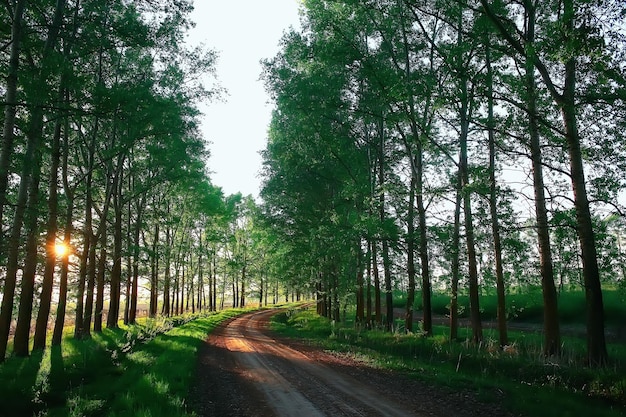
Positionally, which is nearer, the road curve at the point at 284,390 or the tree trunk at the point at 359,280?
the road curve at the point at 284,390

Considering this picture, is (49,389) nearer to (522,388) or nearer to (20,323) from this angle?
(20,323)

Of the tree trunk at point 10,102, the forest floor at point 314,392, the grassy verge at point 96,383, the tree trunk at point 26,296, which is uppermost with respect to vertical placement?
the tree trunk at point 10,102

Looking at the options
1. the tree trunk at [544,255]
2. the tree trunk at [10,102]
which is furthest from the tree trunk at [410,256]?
the tree trunk at [10,102]

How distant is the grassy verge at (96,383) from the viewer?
7855mm

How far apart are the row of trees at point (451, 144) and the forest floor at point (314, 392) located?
13.4 feet

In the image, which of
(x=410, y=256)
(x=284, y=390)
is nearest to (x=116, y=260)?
(x=410, y=256)

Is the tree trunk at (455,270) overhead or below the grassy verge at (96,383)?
overhead

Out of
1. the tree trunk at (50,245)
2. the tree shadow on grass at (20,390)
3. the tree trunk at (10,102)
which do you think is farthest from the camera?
the tree trunk at (50,245)

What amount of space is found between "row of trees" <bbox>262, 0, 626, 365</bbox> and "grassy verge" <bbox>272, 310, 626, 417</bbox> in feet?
2.89

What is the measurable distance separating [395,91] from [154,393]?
9.89 metres

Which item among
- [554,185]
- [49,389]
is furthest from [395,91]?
[49,389]

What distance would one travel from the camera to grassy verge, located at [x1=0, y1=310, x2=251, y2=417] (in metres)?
7.86

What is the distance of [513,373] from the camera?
10797 mm

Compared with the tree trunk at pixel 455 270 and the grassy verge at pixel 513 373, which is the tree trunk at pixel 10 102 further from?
the tree trunk at pixel 455 270
